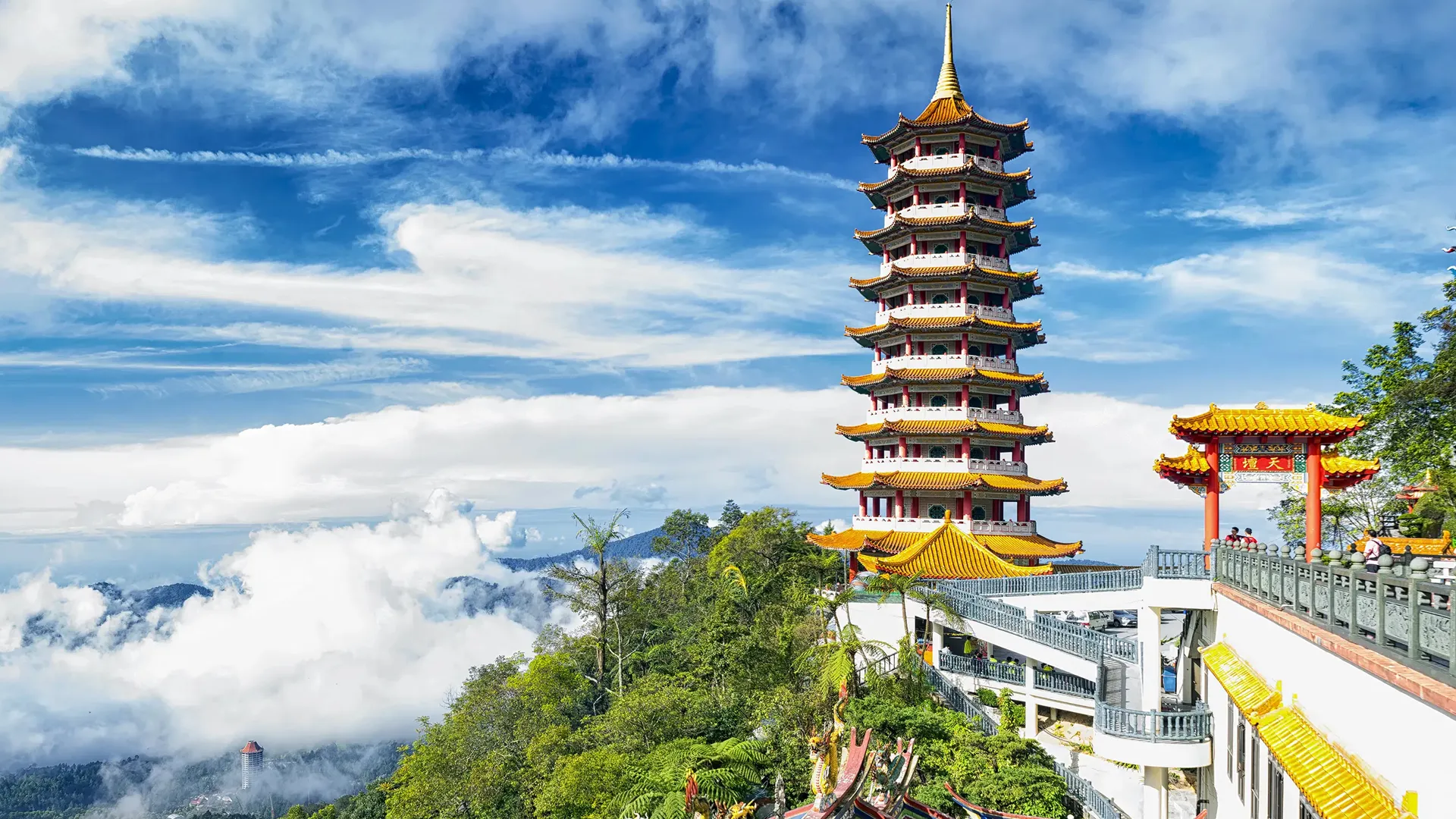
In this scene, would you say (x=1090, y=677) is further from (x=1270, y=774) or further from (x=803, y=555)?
(x=803, y=555)

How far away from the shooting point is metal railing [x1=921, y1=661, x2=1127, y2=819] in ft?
71.5

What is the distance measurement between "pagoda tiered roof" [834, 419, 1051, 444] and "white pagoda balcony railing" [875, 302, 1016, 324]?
4823mm

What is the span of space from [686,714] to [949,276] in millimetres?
22352

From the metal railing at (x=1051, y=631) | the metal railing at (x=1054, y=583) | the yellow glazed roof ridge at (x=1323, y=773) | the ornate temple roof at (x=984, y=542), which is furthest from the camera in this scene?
the ornate temple roof at (x=984, y=542)

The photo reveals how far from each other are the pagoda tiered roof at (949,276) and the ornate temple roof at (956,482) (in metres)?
8.54

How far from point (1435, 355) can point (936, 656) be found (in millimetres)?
18829

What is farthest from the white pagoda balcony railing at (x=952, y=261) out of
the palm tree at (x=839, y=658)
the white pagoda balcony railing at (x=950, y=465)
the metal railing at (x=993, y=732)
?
the metal railing at (x=993, y=732)

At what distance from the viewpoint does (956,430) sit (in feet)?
127

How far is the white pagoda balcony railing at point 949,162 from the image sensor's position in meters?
42.2

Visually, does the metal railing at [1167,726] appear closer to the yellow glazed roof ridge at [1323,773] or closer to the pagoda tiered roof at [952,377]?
the yellow glazed roof ridge at [1323,773]

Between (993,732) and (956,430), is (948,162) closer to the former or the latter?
(956,430)

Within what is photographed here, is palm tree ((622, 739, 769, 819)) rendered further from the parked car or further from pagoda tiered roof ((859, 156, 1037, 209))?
pagoda tiered roof ((859, 156, 1037, 209))

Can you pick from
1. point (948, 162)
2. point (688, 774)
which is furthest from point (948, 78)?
point (688, 774)

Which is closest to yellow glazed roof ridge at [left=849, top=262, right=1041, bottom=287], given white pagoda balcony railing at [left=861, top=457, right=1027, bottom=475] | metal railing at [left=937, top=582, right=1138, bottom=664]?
white pagoda balcony railing at [left=861, top=457, right=1027, bottom=475]
